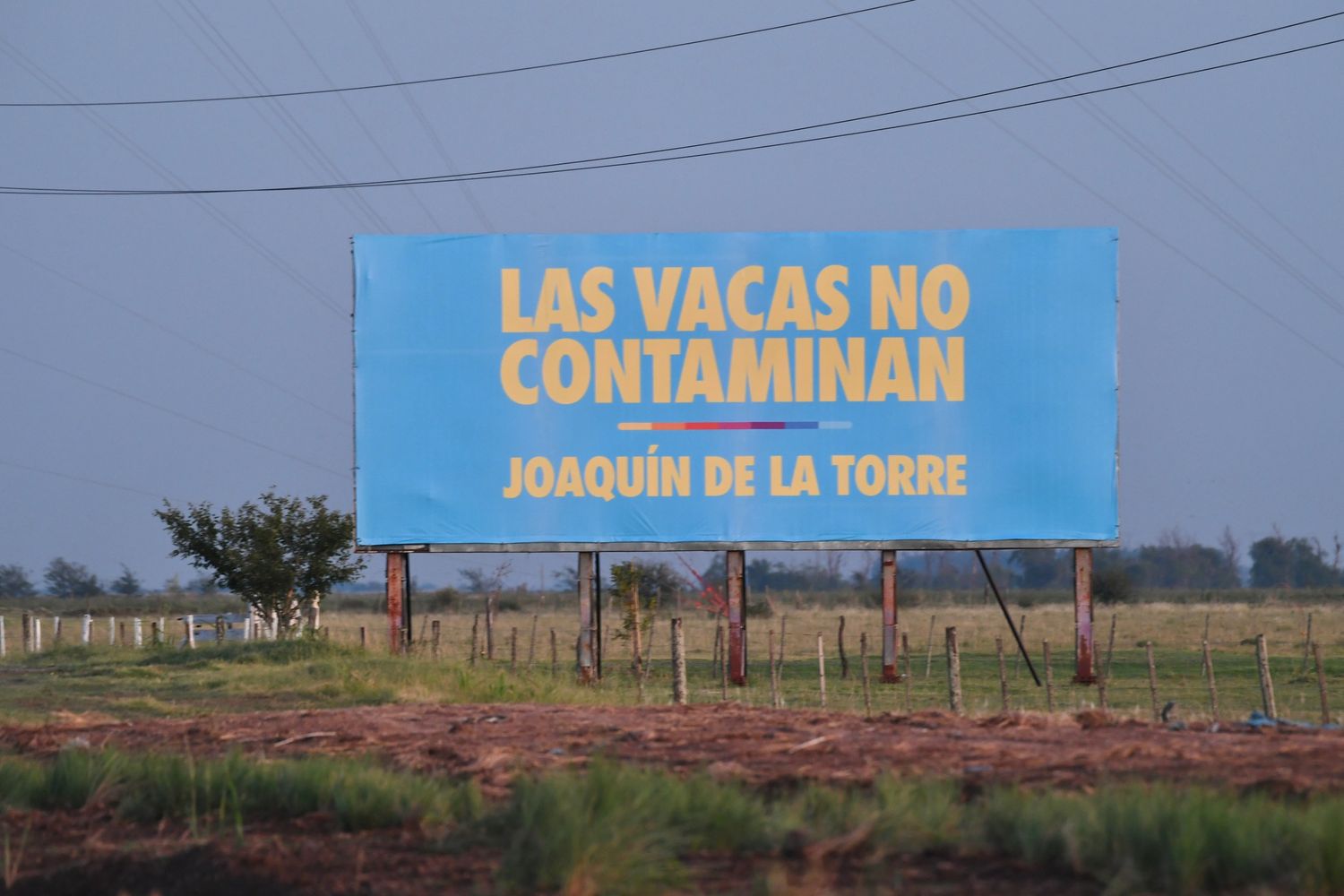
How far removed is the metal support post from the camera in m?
27.3

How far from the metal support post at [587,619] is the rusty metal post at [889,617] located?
17.4 feet

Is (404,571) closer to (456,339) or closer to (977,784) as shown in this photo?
(456,339)

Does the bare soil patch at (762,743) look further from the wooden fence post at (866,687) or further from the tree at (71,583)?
the tree at (71,583)

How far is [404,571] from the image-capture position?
2814 cm

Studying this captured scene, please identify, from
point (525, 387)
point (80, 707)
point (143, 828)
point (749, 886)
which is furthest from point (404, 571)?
point (749, 886)

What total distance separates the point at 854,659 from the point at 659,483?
1422 cm

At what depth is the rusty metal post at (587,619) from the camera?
1075 inches

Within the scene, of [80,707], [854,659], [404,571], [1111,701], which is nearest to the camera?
[80,707]

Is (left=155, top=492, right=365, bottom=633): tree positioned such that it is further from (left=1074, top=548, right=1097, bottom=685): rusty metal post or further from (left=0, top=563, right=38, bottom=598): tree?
(left=0, top=563, right=38, bottom=598): tree

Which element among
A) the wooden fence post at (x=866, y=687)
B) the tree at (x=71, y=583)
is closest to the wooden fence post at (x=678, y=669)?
the wooden fence post at (x=866, y=687)

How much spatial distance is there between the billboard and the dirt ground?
9.81 metres

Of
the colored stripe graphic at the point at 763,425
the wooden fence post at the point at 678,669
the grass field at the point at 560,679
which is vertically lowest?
the grass field at the point at 560,679

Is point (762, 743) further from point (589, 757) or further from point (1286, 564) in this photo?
point (1286, 564)

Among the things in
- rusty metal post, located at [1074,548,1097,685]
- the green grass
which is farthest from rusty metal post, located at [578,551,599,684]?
the green grass
